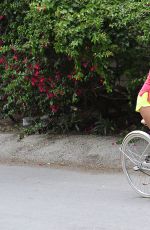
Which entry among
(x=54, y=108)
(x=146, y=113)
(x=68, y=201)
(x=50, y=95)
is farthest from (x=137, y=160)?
(x=54, y=108)

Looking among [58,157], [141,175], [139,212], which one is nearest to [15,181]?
[58,157]

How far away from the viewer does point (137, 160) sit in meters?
7.09

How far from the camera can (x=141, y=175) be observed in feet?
23.6

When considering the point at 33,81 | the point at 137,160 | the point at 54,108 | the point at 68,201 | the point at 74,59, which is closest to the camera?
the point at 68,201

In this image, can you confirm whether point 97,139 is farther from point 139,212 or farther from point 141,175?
point 139,212

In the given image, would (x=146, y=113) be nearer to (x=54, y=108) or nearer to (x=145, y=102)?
(x=145, y=102)

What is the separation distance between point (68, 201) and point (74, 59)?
2.88 metres

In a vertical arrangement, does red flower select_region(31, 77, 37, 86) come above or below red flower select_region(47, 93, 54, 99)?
above

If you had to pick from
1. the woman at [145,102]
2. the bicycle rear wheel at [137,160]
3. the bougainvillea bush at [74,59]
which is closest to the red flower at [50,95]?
the bougainvillea bush at [74,59]

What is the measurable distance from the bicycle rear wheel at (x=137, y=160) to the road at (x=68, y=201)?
5.6 inches

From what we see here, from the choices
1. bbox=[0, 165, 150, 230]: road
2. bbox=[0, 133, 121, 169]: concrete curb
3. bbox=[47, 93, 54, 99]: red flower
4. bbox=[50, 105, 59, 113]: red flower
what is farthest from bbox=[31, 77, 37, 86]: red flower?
bbox=[0, 165, 150, 230]: road

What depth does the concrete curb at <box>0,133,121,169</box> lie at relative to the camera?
9.07m

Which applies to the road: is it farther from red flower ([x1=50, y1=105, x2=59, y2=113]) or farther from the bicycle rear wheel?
red flower ([x1=50, y1=105, x2=59, y2=113])

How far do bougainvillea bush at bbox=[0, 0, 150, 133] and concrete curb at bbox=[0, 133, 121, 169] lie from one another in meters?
0.50
